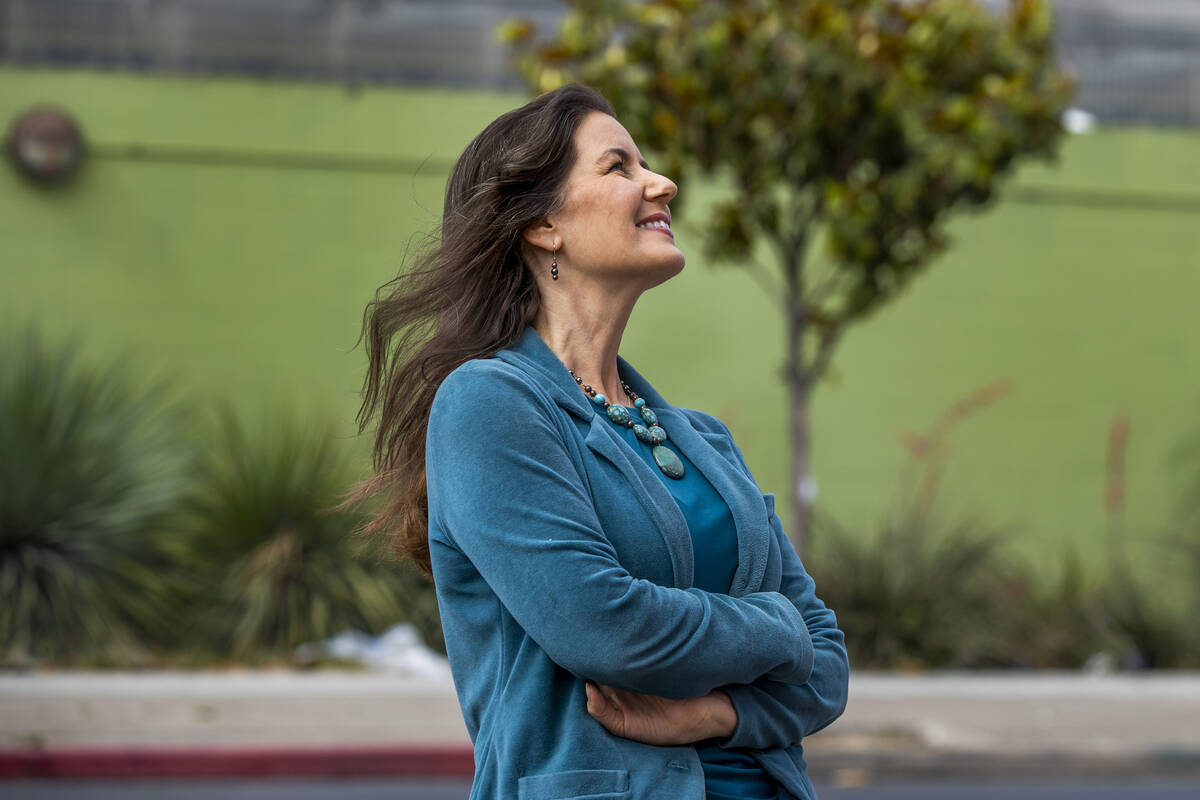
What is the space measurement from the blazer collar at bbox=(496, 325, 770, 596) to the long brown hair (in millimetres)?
77

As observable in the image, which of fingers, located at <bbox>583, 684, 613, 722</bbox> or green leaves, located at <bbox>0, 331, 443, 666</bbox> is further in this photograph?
green leaves, located at <bbox>0, 331, 443, 666</bbox>

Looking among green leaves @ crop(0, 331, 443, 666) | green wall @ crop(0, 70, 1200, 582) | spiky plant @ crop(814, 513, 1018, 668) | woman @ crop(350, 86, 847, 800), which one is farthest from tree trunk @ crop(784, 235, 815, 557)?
woman @ crop(350, 86, 847, 800)

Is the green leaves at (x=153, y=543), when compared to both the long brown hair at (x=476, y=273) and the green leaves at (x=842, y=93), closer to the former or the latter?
the green leaves at (x=842, y=93)

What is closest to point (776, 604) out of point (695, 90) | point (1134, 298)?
point (695, 90)

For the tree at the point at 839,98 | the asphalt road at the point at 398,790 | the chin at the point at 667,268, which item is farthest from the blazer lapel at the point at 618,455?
the tree at the point at 839,98

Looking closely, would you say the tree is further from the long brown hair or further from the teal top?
the teal top

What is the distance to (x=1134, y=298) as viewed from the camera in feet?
43.8

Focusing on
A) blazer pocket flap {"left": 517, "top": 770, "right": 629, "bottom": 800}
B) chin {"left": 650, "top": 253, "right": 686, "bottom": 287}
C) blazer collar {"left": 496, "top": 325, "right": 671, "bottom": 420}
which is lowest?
blazer pocket flap {"left": 517, "top": 770, "right": 629, "bottom": 800}

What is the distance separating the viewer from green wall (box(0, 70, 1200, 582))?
471 inches

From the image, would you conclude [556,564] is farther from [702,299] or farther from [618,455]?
[702,299]

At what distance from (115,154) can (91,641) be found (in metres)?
4.16

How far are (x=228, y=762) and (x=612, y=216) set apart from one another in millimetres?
5692

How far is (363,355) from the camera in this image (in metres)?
11.5

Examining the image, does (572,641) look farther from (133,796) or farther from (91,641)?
(91,641)
